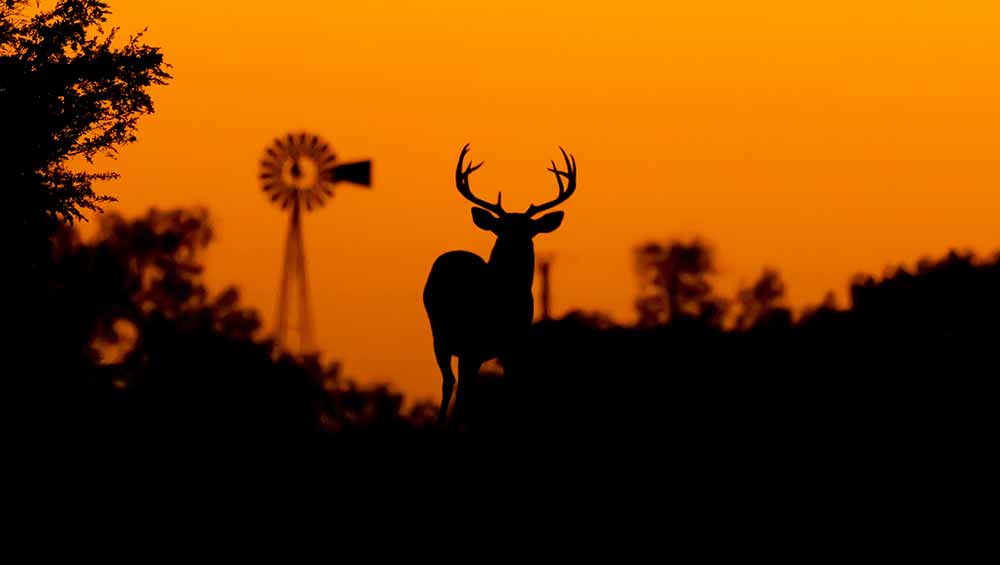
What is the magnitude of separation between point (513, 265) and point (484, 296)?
498 millimetres

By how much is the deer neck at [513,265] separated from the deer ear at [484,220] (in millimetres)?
236

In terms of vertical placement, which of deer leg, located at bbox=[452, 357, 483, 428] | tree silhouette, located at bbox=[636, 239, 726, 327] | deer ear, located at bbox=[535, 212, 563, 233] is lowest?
deer leg, located at bbox=[452, 357, 483, 428]

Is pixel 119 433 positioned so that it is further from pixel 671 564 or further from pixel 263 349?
pixel 263 349

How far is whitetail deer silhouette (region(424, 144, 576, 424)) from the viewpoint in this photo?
28953 millimetres

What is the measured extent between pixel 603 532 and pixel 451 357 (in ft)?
21.3

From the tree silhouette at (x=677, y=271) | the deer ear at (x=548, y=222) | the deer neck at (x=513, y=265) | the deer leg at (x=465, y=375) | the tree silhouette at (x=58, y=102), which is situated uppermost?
the tree silhouette at (x=677, y=271)

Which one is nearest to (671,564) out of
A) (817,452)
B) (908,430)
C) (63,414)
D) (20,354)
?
(817,452)

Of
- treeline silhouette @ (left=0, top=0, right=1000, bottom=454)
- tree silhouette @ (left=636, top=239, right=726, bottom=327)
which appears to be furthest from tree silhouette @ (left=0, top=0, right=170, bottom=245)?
tree silhouette @ (left=636, top=239, right=726, bottom=327)

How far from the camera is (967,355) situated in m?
32.2

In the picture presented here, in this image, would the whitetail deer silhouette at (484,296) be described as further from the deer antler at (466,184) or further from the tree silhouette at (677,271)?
the tree silhouette at (677,271)

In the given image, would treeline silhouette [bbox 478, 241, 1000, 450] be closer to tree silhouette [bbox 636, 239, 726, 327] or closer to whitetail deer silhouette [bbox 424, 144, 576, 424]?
whitetail deer silhouette [bbox 424, 144, 576, 424]

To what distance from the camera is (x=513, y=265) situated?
95.3 feet

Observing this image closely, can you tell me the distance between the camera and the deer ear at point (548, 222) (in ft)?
96.6

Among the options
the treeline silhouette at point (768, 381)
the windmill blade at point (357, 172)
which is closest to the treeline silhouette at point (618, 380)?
the treeline silhouette at point (768, 381)
